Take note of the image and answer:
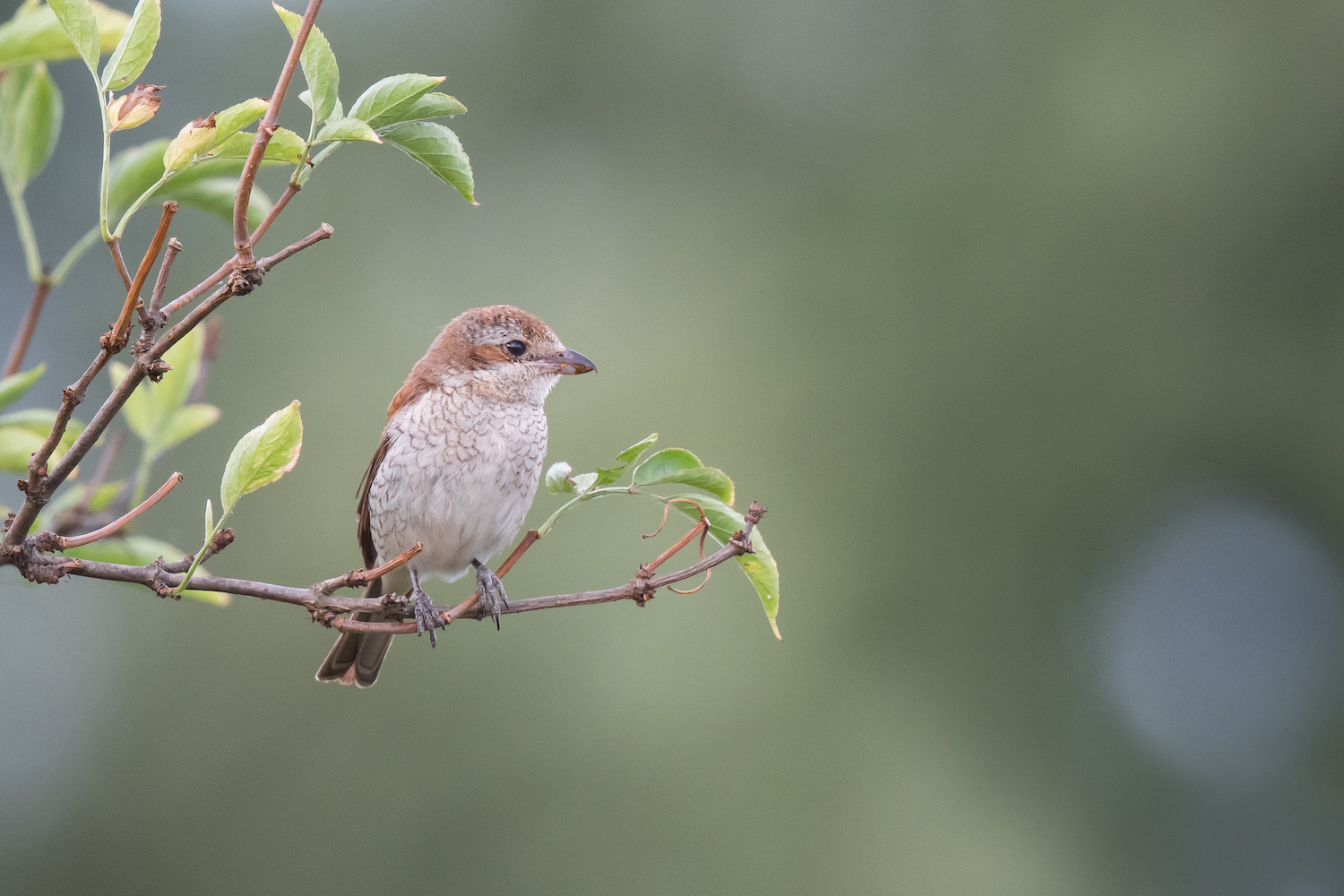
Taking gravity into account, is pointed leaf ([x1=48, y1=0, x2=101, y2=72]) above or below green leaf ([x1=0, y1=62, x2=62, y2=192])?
above

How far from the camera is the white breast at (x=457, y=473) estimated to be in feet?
12.1

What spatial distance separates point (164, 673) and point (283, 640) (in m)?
1.87

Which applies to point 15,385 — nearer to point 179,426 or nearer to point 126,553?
point 126,553

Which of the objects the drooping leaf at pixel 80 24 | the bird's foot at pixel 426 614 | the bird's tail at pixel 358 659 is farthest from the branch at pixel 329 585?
the bird's tail at pixel 358 659

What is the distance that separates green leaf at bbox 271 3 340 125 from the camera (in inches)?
58.6

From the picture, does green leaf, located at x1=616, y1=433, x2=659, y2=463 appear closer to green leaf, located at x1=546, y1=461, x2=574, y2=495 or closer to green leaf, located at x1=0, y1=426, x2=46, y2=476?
green leaf, located at x1=546, y1=461, x2=574, y2=495

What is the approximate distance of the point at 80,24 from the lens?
4.85ft

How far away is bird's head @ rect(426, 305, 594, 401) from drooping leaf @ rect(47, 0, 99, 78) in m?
2.34

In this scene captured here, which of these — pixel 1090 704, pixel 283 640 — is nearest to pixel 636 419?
pixel 283 640

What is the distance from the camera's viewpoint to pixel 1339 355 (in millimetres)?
11398

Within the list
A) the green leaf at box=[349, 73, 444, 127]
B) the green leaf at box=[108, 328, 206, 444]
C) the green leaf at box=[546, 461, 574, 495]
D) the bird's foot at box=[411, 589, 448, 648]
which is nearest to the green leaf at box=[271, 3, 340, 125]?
the green leaf at box=[349, 73, 444, 127]

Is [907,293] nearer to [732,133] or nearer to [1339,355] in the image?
Result: [732,133]

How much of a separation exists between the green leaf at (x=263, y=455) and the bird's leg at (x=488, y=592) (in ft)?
1.50

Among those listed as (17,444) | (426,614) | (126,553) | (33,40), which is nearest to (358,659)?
(426,614)
